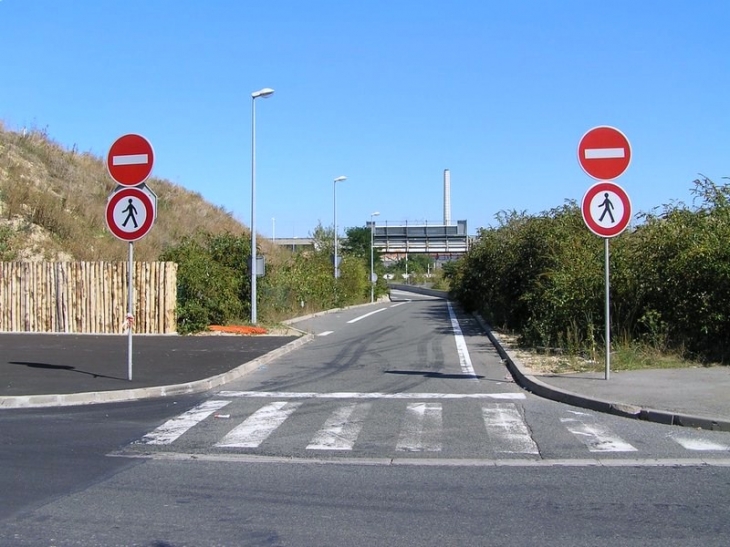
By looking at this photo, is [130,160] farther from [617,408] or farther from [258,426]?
[617,408]

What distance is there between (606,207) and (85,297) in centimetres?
1412

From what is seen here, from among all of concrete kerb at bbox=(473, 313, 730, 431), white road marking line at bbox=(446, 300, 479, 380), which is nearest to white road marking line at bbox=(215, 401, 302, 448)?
concrete kerb at bbox=(473, 313, 730, 431)

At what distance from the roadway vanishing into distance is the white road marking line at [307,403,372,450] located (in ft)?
0.09

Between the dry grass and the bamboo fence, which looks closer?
the bamboo fence

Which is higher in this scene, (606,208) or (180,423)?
(606,208)

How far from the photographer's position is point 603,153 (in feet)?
35.5

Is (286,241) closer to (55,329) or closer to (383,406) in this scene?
(55,329)

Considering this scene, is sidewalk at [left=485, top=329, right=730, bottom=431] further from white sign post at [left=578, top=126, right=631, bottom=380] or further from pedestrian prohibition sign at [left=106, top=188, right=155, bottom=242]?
pedestrian prohibition sign at [left=106, top=188, right=155, bottom=242]

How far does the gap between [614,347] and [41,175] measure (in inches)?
1074

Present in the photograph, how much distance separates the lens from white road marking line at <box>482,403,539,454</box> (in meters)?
7.70

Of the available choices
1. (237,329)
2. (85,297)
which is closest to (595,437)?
(237,329)

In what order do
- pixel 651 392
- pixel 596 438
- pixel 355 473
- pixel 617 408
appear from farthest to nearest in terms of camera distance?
pixel 651 392
pixel 617 408
pixel 596 438
pixel 355 473

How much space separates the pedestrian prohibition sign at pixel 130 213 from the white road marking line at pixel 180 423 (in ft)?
9.59

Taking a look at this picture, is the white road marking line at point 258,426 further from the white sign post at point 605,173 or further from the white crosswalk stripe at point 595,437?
the white sign post at point 605,173
